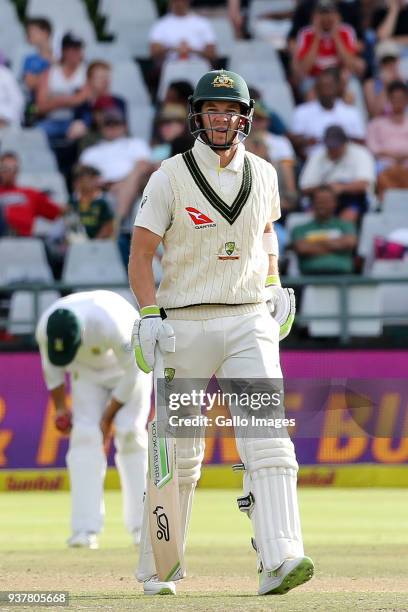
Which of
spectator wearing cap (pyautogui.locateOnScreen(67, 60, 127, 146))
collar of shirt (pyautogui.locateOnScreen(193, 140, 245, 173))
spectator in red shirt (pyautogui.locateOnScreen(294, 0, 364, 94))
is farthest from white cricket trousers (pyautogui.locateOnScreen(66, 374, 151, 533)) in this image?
spectator in red shirt (pyautogui.locateOnScreen(294, 0, 364, 94))

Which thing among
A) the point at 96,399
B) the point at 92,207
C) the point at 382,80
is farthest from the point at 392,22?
the point at 96,399

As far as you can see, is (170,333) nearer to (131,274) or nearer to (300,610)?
(131,274)

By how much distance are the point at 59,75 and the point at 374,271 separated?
4995 millimetres

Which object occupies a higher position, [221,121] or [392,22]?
[392,22]

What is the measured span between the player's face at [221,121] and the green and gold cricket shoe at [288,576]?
1.88 metres

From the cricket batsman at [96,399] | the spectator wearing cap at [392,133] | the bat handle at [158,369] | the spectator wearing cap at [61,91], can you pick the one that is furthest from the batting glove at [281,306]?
the spectator wearing cap at [61,91]

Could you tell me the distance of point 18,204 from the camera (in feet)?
51.7

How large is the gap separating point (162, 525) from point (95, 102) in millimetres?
10773

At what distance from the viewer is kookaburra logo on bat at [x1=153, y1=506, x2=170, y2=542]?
6.66 meters

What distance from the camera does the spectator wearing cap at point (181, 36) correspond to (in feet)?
58.7

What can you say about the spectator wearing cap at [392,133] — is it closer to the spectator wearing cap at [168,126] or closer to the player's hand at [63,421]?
the spectator wearing cap at [168,126]

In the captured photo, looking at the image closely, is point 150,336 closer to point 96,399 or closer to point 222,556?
point 222,556

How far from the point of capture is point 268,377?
22.0ft

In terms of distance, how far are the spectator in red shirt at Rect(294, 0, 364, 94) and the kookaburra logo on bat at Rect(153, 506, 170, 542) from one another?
11246 millimetres
